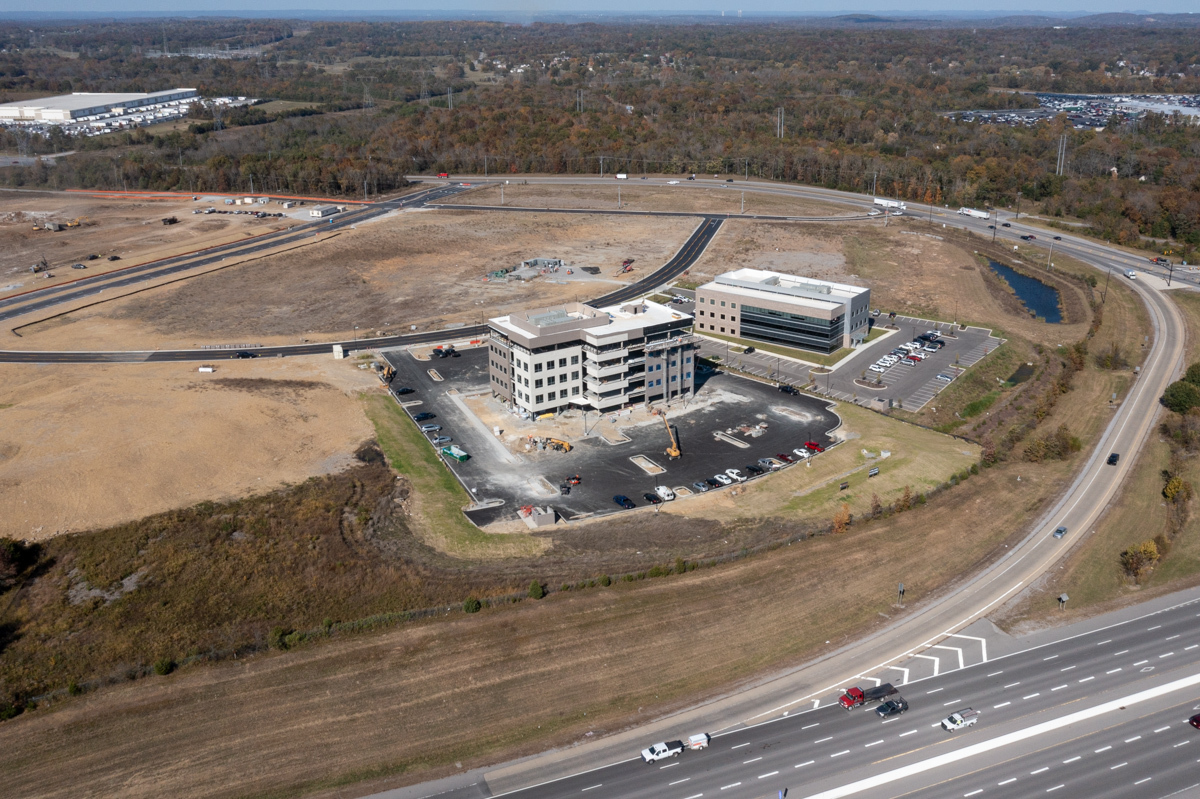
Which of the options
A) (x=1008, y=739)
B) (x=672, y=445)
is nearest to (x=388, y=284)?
(x=672, y=445)

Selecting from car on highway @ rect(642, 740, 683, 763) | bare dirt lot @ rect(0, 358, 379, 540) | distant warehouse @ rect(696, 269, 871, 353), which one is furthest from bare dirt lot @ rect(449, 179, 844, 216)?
car on highway @ rect(642, 740, 683, 763)

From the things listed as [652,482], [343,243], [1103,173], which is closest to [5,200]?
[343,243]

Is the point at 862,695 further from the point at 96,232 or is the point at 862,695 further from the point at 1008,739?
the point at 96,232

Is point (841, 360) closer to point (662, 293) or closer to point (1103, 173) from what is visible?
point (662, 293)

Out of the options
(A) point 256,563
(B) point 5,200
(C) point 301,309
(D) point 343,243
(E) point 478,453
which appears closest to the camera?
(A) point 256,563

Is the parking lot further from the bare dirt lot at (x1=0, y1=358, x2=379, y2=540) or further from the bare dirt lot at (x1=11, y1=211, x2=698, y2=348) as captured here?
the bare dirt lot at (x1=11, y1=211, x2=698, y2=348)

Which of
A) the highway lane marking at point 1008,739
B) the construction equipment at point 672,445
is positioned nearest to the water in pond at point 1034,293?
the construction equipment at point 672,445
